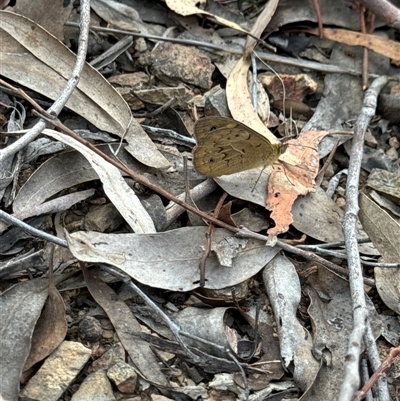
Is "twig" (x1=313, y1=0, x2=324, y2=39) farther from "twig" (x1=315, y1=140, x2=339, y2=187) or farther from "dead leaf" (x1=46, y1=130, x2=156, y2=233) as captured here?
"dead leaf" (x1=46, y1=130, x2=156, y2=233)

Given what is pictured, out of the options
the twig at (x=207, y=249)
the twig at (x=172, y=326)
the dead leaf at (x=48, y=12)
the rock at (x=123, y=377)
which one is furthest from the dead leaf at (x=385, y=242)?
the dead leaf at (x=48, y=12)

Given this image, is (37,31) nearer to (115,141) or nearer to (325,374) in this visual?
(115,141)

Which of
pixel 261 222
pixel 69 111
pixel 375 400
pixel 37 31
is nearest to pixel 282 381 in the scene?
pixel 375 400

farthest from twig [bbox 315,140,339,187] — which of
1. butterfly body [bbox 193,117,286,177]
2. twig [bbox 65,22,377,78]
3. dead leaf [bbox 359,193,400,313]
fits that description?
twig [bbox 65,22,377,78]

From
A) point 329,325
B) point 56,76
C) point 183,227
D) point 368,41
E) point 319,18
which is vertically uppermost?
point 56,76

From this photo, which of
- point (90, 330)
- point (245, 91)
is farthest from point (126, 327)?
point (245, 91)

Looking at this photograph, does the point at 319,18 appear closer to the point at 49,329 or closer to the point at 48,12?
the point at 48,12

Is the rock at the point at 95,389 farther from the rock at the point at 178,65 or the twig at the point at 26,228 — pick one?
the rock at the point at 178,65
